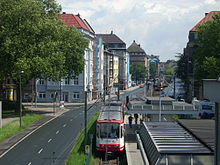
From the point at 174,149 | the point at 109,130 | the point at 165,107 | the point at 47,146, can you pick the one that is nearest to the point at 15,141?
the point at 47,146

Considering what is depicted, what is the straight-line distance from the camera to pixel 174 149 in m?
15.4

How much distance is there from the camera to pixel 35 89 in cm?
8275

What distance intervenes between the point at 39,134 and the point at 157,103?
11378mm

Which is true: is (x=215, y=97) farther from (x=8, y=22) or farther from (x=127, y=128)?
(x=8, y=22)

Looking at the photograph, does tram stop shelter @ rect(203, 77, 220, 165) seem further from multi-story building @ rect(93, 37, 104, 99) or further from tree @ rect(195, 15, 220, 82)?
multi-story building @ rect(93, 37, 104, 99)

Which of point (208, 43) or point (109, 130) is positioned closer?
point (109, 130)

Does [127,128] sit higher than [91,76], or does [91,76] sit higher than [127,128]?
[91,76]

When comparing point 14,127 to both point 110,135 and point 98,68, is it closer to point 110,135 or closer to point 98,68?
point 110,135

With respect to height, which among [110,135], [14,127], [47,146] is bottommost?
[47,146]

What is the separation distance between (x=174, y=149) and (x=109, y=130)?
15775 mm

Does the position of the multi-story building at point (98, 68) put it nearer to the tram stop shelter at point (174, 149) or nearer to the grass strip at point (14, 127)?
the grass strip at point (14, 127)

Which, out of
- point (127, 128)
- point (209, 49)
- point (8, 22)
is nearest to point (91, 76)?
point (209, 49)

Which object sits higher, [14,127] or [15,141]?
[14,127]

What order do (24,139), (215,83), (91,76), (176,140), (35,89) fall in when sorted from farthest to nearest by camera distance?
(91,76) < (35,89) < (24,139) < (176,140) < (215,83)
